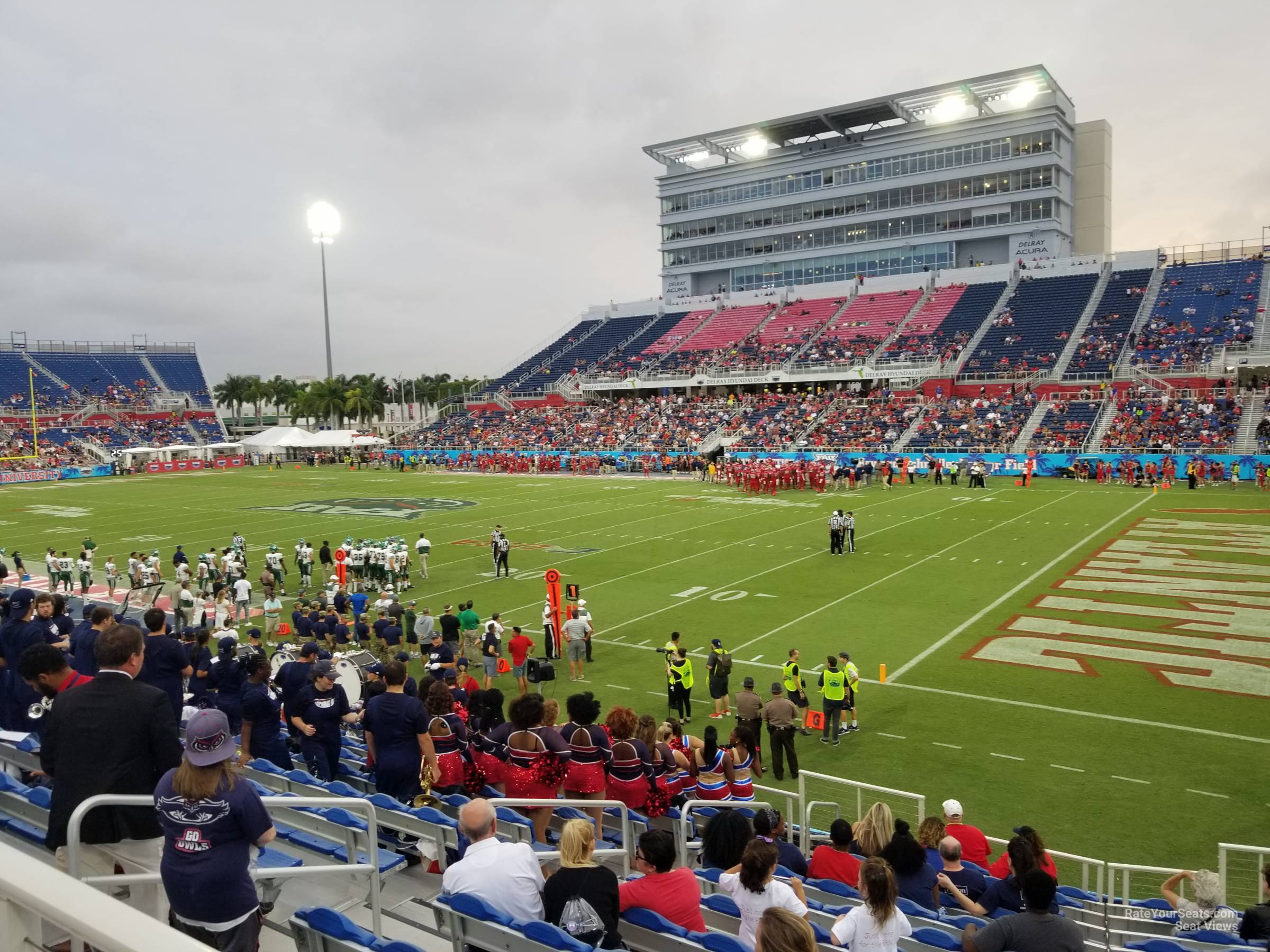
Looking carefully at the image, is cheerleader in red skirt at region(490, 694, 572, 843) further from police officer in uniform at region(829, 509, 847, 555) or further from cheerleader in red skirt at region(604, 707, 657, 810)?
police officer in uniform at region(829, 509, 847, 555)

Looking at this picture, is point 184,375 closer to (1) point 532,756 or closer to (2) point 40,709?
(2) point 40,709

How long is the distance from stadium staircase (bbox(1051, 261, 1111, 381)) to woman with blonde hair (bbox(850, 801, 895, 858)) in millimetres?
54210

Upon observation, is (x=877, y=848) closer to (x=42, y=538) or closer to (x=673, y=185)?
(x=42, y=538)

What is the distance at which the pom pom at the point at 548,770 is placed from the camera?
6.82 m

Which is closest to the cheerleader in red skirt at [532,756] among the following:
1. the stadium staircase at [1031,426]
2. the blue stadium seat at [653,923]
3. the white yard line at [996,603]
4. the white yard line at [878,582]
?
the blue stadium seat at [653,923]

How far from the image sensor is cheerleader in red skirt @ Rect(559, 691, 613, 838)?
702cm

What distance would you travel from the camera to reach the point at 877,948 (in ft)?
15.1

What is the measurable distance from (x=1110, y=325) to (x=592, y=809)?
201ft

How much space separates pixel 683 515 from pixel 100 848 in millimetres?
30961

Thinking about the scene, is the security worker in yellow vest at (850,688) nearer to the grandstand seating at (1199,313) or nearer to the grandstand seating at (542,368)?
the grandstand seating at (1199,313)

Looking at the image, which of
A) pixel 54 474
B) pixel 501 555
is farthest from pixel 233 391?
pixel 501 555

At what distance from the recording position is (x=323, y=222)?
224 ft

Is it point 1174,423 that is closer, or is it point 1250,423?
point 1250,423

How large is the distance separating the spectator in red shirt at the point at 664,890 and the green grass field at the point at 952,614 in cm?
573
